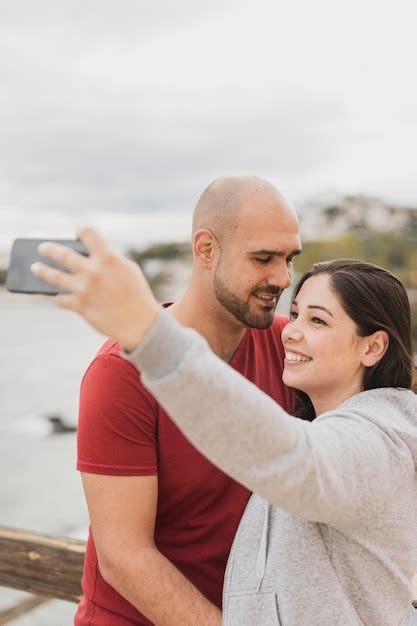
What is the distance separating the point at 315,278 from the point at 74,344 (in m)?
67.7

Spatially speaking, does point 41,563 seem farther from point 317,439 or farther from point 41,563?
point 317,439

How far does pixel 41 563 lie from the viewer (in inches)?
107

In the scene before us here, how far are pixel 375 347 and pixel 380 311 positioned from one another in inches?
3.4

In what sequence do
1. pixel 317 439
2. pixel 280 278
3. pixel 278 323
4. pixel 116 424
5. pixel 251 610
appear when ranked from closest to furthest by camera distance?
pixel 317 439 → pixel 251 610 → pixel 116 424 → pixel 280 278 → pixel 278 323

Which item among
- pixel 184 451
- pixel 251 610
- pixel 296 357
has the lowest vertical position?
pixel 251 610

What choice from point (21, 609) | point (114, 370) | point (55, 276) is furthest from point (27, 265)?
point (21, 609)

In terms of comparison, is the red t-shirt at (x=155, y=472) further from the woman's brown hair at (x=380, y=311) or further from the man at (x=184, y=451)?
the woman's brown hair at (x=380, y=311)

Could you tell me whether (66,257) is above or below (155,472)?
above

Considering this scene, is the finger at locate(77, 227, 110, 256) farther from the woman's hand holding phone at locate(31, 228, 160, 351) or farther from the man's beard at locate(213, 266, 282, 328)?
the man's beard at locate(213, 266, 282, 328)

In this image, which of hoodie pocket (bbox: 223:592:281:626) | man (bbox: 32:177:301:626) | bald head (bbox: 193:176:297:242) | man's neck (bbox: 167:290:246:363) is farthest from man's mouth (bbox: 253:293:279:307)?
hoodie pocket (bbox: 223:592:281:626)

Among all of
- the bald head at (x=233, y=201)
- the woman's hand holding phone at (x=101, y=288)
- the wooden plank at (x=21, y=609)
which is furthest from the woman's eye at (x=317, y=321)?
the wooden plank at (x=21, y=609)

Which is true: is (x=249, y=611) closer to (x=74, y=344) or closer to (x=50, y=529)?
(x=50, y=529)

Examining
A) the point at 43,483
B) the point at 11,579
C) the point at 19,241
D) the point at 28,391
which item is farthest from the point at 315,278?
the point at 28,391

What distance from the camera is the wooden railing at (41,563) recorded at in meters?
2.65
